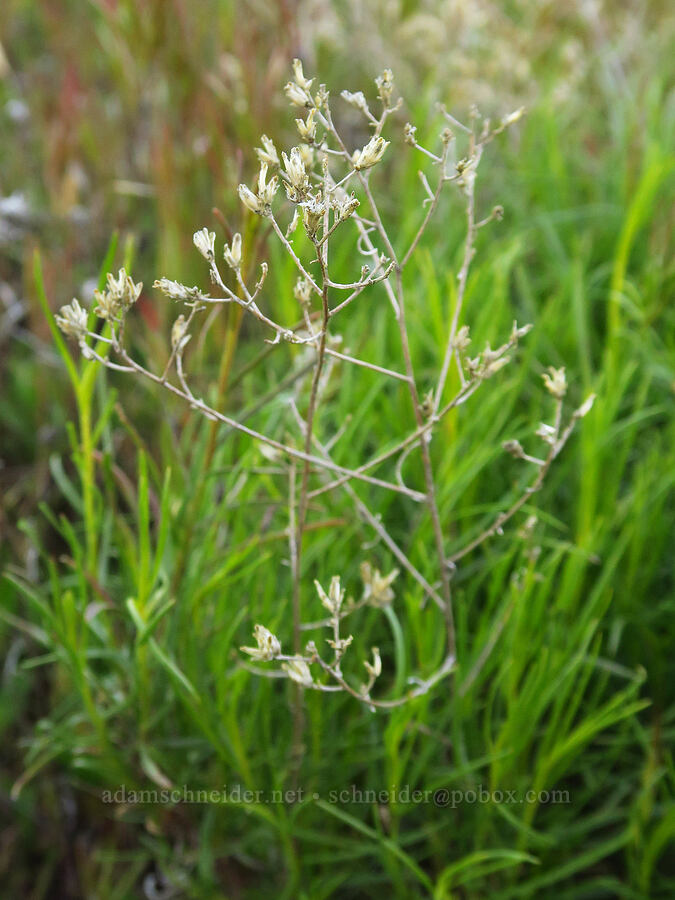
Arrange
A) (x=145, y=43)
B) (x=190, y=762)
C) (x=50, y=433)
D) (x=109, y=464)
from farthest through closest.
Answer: (x=145, y=43) → (x=50, y=433) → (x=190, y=762) → (x=109, y=464)

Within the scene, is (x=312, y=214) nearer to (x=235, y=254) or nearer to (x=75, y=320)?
(x=235, y=254)

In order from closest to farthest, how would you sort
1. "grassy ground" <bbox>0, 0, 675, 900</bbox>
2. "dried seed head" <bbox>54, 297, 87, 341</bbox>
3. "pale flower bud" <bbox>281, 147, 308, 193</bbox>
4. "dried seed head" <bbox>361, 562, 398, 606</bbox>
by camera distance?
"pale flower bud" <bbox>281, 147, 308, 193</bbox> → "dried seed head" <bbox>54, 297, 87, 341</bbox> → "dried seed head" <bbox>361, 562, 398, 606</bbox> → "grassy ground" <bbox>0, 0, 675, 900</bbox>

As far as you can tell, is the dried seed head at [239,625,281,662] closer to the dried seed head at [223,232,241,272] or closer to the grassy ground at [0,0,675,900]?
the grassy ground at [0,0,675,900]

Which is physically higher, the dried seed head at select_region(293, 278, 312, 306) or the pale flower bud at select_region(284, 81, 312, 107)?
the pale flower bud at select_region(284, 81, 312, 107)

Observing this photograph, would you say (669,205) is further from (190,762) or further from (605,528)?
(190,762)

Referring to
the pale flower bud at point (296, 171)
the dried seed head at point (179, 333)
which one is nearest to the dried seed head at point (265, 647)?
the dried seed head at point (179, 333)

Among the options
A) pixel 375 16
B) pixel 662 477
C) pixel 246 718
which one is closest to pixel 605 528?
pixel 662 477

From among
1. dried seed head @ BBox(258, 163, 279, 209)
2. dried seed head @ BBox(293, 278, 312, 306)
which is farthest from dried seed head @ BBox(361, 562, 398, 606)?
dried seed head @ BBox(258, 163, 279, 209)

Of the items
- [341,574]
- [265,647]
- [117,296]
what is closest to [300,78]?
[117,296]

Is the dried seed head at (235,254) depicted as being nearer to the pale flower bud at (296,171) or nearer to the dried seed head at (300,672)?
the pale flower bud at (296,171)
